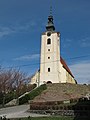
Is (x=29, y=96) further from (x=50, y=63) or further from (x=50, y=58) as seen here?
(x=50, y=58)

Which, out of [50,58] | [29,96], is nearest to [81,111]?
[29,96]

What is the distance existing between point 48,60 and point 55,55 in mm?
2060

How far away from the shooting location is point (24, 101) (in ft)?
135

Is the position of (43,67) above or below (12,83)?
above

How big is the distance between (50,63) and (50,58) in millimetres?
1230

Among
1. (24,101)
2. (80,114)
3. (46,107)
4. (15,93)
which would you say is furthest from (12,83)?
(80,114)

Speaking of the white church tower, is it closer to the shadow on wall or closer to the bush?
the bush

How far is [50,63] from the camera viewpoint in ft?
206

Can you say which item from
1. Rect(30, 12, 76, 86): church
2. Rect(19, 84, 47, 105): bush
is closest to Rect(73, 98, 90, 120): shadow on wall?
Rect(19, 84, 47, 105): bush

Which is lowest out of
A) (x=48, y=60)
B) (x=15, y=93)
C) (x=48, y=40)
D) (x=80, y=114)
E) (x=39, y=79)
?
(x=80, y=114)

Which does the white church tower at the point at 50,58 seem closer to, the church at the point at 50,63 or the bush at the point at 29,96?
the church at the point at 50,63

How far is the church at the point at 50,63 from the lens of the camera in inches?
2437

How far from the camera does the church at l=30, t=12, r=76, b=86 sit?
6191 centimetres

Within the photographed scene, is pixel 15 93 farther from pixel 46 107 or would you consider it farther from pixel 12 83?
pixel 46 107
